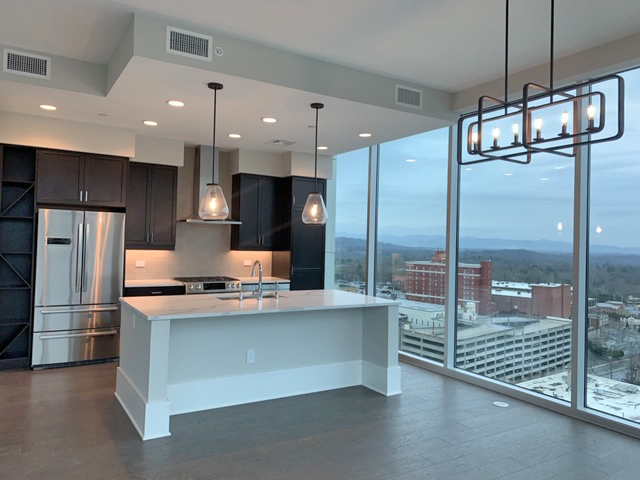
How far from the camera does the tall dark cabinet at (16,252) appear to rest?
5094 millimetres

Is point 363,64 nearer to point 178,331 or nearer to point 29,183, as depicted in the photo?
point 178,331

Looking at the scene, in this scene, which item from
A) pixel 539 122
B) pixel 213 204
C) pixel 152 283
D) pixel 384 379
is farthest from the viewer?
pixel 152 283

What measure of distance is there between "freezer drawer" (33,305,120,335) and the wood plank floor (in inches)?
30.2

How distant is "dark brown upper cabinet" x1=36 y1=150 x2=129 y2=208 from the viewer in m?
5.12

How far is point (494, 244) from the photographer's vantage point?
491cm

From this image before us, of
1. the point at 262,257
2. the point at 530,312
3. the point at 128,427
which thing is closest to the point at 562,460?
the point at 530,312

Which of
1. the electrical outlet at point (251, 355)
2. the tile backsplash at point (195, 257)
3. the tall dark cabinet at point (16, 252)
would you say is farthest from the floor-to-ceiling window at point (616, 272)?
the tall dark cabinet at point (16, 252)

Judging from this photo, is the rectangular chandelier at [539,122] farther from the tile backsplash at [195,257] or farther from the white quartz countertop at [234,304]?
the tile backsplash at [195,257]

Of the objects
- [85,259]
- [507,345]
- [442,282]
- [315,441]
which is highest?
[85,259]

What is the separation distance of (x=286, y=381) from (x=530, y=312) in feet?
7.95

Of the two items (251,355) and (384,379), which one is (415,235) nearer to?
(384,379)

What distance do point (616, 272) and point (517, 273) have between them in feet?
3.18

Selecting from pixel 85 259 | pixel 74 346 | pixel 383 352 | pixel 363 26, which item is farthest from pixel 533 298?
pixel 74 346

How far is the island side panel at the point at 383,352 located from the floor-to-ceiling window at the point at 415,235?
3.74ft
